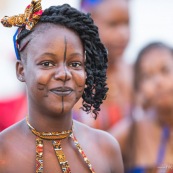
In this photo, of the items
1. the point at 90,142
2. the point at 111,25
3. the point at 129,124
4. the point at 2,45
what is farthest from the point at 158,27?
the point at 90,142

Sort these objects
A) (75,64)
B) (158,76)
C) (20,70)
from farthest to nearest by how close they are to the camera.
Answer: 1. (158,76)
2. (20,70)
3. (75,64)

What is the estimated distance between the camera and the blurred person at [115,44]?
556 cm

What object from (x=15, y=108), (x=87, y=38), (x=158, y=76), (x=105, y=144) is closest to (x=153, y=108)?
(x=158, y=76)

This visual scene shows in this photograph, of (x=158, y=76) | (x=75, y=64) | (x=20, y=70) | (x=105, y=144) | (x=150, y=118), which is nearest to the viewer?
(x=75, y=64)

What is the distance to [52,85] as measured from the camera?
2885 millimetres

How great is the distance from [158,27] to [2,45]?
1.45 metres

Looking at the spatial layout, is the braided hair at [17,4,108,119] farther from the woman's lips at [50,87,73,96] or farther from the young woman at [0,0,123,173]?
the woman's lips at [50,87,73,96]

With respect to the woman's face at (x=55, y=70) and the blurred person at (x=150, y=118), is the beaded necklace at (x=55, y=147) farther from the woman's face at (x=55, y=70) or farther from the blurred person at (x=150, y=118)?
the blurred person at (x=150, y=118)

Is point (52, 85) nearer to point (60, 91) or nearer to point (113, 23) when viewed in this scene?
point (60, 91)

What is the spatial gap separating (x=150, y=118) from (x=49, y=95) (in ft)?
9.53

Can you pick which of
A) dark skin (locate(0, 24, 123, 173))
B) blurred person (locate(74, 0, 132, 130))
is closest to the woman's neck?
dark skin (locate(0, 24, 123, 173))

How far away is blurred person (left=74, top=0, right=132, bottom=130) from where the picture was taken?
18.2 feet

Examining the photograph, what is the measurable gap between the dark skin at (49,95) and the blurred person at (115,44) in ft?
8.03

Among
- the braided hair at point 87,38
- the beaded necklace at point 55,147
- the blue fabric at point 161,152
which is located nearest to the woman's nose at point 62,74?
the braided hair at point 87,38
